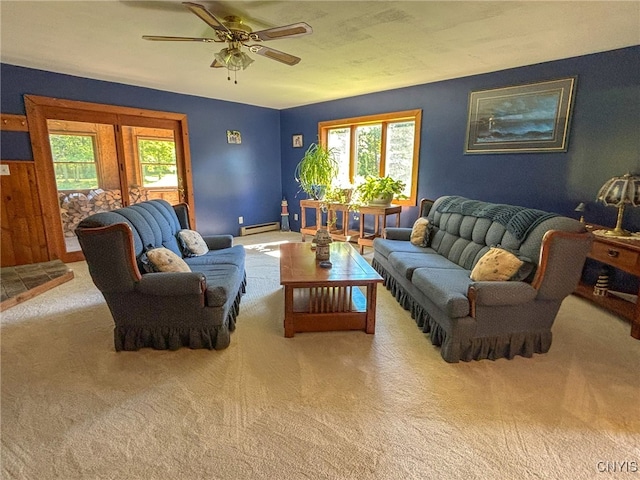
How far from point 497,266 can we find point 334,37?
2.25 metres

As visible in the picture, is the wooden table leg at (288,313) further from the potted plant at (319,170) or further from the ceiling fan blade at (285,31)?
the potted plant at (319,170)

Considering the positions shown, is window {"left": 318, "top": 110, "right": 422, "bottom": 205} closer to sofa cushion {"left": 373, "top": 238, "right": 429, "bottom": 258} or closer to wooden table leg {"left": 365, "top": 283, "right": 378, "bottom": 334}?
sofa cushion {"left": 373, "top": 238, "right": 429, "bottom": 258}

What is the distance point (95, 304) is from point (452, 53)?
162 inches

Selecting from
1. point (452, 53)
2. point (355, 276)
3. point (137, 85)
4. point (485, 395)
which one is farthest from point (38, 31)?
point (485, 395)

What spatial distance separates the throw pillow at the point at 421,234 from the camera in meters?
3.60

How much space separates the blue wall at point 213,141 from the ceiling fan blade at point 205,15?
9.71ft

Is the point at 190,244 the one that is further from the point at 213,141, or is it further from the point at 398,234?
the point at 213,141

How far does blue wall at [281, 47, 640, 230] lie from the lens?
3.08 m

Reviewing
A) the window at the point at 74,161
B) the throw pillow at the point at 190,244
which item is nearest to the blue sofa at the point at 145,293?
the throw pillow at the point at 190,244

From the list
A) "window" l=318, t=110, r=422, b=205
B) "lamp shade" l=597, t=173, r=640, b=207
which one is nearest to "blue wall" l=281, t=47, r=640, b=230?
"window" l=318, t=110, r=422, b=205

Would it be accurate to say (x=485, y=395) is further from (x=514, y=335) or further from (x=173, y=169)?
(x=173, y=169)

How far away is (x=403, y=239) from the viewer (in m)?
3.87

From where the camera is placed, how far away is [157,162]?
5.01 meters

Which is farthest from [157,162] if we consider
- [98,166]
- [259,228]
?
[259,228]
